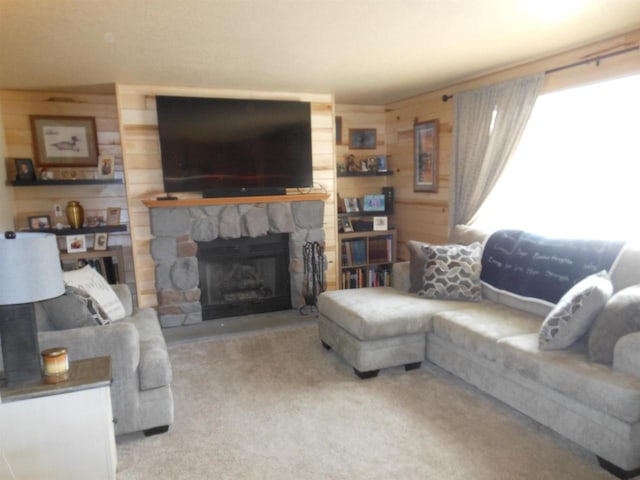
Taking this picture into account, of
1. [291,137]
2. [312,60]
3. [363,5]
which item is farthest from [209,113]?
[363,5]

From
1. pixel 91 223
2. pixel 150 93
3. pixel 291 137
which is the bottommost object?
pixel 91 223

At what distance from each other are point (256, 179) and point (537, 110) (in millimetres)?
2712

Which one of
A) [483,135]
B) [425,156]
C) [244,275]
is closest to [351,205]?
[425,156]

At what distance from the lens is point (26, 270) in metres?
1.74

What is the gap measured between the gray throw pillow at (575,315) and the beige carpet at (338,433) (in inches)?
20.9

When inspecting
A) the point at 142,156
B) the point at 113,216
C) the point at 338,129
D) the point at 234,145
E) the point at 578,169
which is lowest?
the point at 113,216

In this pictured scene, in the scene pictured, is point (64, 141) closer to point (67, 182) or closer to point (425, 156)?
point (67, 182)

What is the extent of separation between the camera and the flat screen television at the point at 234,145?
4.18 metres

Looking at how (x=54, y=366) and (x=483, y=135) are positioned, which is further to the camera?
(x=483, y=135)

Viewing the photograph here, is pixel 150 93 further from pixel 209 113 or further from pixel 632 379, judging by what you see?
pixel 632 379

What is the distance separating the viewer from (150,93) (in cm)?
411

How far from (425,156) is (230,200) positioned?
2.26 metres

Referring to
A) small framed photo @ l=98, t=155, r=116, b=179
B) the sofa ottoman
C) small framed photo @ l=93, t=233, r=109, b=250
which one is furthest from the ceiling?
the sofa ottoman

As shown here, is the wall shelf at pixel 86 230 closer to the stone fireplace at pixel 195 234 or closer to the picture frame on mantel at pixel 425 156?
the stone fireplace at pixel 195 234
